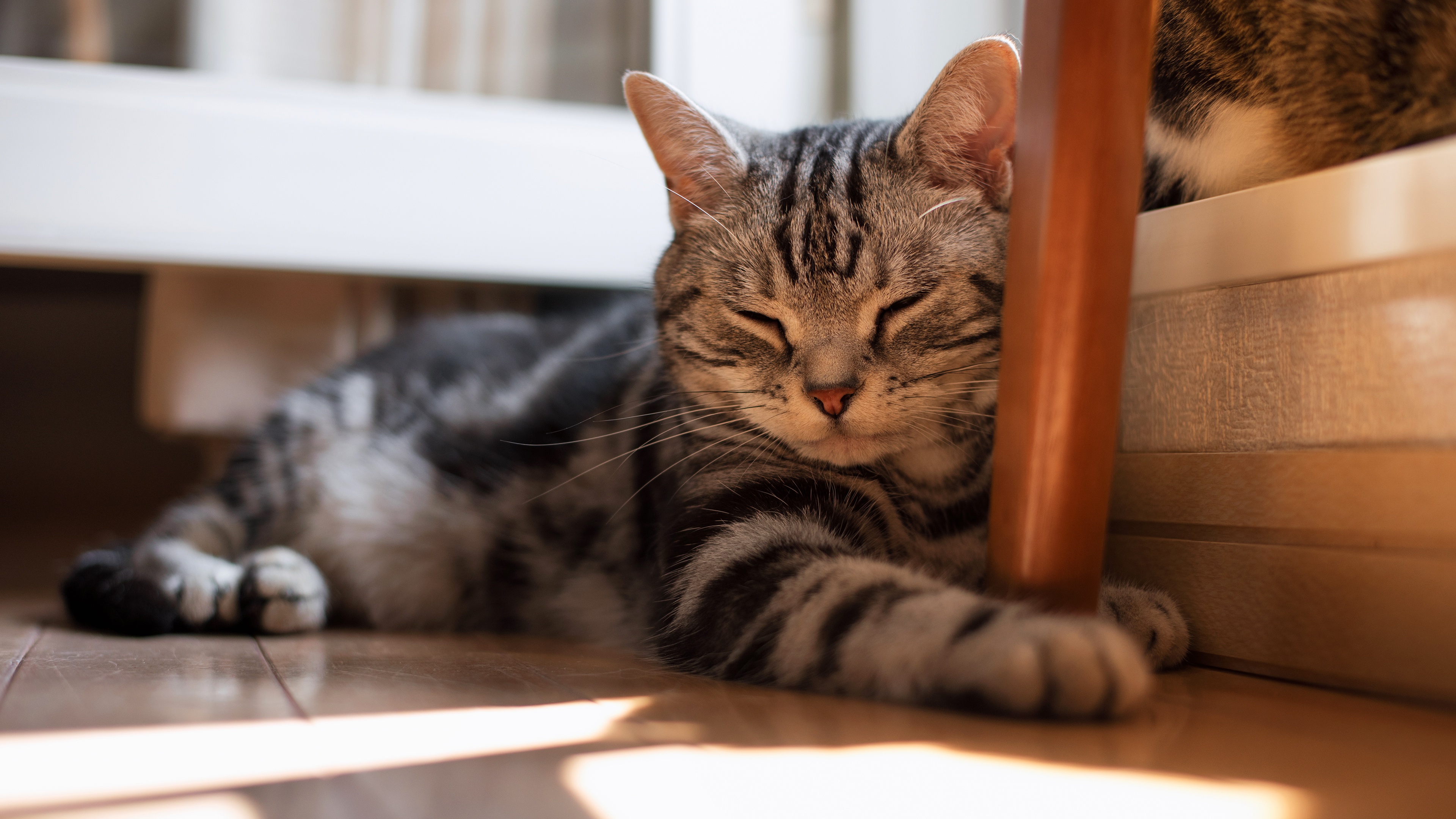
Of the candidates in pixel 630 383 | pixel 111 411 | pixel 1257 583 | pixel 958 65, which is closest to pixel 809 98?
pixel 630 383

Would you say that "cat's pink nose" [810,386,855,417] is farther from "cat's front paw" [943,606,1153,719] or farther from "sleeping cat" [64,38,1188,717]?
"cat's front paw" [943,606,1153,719]

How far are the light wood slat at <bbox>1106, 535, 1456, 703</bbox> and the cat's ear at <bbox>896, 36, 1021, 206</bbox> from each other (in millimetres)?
453

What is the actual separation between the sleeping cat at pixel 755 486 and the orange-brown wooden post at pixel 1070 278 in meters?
0.08

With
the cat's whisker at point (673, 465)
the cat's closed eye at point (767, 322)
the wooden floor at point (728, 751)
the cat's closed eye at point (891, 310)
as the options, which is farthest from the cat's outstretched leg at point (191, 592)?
the cat's closed eye at point (891, 310)

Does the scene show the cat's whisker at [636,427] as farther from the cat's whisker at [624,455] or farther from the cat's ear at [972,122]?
the cat's ear at [972,122]

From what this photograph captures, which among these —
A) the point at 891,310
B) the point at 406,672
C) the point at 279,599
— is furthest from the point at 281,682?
the point at 891,310

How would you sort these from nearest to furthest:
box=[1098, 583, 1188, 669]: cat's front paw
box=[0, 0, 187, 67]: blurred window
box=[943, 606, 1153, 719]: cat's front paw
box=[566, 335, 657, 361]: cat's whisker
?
box=[943, 606, 1153, 719]: cat's front paw, box=[1098, 583, 1188, 669]: cat's front paw, box=[566, 335, 657, 361]: cat's whisker, box=[0, 0, 187, 67]: blurred window

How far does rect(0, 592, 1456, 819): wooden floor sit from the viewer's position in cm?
58

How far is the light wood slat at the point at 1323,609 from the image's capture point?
80 cm

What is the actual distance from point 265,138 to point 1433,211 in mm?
1747

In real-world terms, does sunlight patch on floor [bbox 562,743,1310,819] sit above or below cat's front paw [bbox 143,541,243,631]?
above

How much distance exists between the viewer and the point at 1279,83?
976mm

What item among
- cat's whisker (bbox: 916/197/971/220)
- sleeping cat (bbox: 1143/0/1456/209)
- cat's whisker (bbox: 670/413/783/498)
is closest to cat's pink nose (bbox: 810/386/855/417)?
cat's whisker (bbox: 670/413/783/498)

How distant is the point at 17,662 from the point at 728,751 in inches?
30.4
